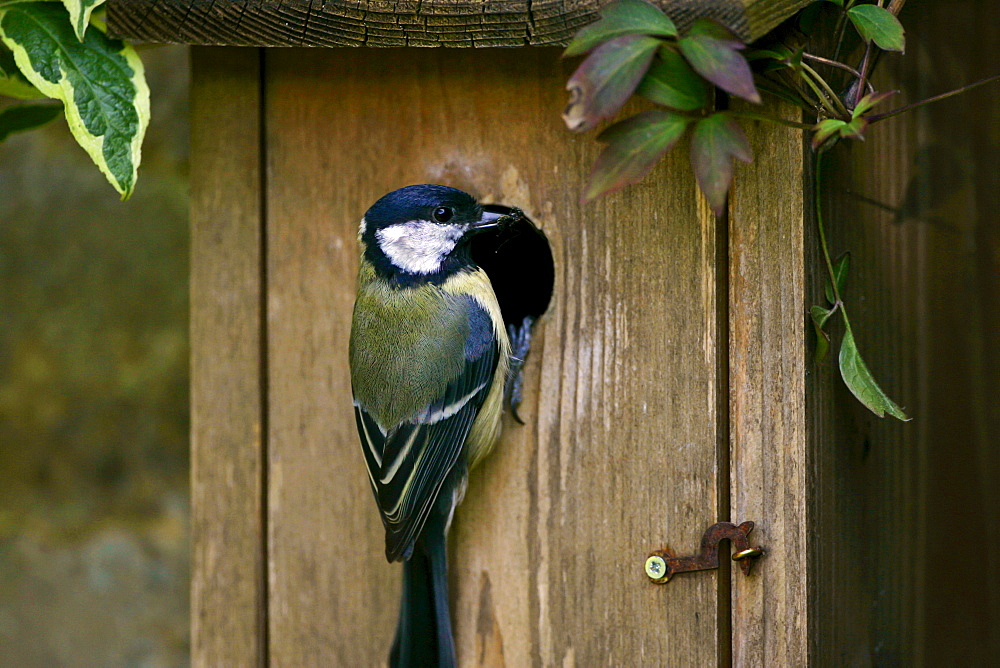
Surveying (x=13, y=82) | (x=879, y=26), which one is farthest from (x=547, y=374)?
(x=13, y=82)

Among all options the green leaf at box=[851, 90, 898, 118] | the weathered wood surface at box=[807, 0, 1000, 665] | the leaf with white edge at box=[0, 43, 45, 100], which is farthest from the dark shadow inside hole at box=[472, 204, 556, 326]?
the leaf with white edge at box=[0, 43, 45, 100]

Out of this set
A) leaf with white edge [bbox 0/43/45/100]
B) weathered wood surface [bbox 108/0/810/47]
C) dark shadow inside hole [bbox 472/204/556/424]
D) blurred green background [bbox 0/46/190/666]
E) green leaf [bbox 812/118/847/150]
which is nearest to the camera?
green leaf [bbox 812/118/847/150]

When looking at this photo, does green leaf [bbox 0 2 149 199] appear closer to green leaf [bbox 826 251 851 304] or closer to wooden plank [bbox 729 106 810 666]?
wooden plank [bbox 729 106 810 666]

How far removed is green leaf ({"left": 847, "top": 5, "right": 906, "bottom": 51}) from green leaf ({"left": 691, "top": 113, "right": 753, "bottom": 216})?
213 millimetres

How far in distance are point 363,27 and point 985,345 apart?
3.80ft

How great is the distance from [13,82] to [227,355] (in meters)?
0.53

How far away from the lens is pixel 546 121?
4.75 feet

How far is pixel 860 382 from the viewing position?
4.16ft

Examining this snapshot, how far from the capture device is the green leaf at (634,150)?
43.9 inches

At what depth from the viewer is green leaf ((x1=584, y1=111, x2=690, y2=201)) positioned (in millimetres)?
1116

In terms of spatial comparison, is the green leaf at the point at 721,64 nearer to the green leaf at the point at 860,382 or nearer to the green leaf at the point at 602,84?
the green leaf at the point at 602,84

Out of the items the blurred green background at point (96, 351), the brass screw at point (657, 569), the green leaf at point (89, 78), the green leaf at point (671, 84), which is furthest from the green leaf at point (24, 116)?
the brass screw at point (657, 569)

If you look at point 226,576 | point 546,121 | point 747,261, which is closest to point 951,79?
point 747,261

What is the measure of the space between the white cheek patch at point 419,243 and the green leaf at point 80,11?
465 mm
